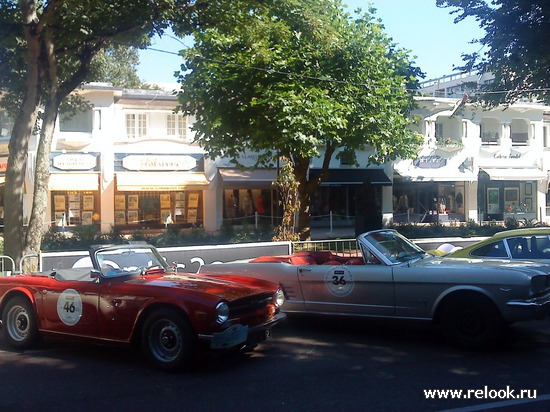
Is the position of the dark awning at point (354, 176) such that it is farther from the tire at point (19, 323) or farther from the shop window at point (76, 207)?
the tire at point (19, 323)

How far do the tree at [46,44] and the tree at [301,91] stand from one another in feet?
9.60

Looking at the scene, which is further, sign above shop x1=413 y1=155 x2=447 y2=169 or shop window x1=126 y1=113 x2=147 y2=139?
sign above shop x1=413 y1=155 x2=447 y2=169

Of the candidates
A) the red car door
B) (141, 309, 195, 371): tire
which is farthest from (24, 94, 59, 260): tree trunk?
(141, 309, 195, 371): tire

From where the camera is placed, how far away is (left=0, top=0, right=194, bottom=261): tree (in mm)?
11312

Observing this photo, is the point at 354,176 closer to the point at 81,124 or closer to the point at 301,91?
the point at 81,124

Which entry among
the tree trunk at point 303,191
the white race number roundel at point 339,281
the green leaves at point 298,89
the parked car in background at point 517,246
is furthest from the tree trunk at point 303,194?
the white race number roundel at point 339,281

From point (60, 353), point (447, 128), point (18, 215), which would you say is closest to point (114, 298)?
point (60, 353)

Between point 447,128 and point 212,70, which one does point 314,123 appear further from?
point 447,128

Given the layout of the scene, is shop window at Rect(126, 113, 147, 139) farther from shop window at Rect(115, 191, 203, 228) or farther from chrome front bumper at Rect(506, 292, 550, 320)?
chrome front bumper at Rect(506, 292, 550, 320)

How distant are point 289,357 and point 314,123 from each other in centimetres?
954

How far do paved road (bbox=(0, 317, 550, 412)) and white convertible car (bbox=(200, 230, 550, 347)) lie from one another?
1.34 ft

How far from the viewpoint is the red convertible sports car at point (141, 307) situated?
6.16m

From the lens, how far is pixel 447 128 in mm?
33375

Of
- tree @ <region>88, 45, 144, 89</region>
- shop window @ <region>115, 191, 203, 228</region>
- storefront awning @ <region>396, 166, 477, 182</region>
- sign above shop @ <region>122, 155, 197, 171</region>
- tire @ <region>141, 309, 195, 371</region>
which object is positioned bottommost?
tire @ <region>141, 309, 195, 371</region>
